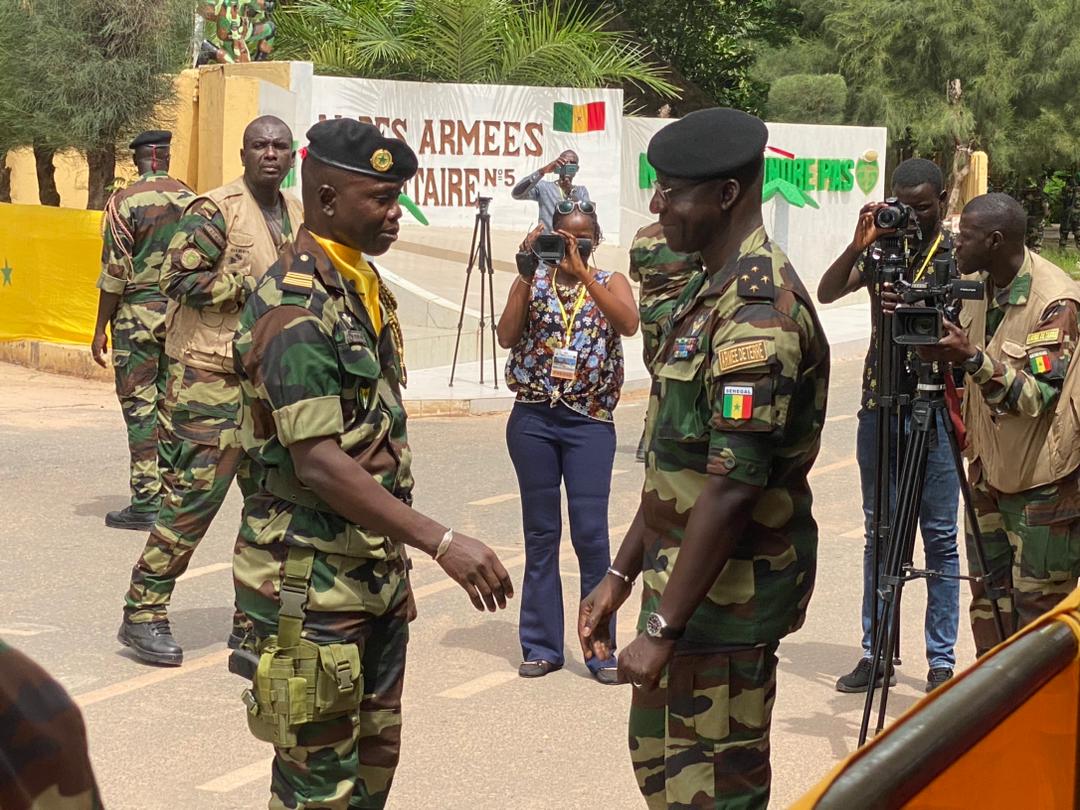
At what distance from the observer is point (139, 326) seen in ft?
28.9

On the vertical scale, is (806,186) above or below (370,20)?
below

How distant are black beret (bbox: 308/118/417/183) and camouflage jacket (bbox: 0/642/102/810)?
8.19ft

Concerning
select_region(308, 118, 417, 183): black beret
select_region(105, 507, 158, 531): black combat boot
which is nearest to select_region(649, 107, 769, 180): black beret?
select_region(308, 118, 417, 183): black beret

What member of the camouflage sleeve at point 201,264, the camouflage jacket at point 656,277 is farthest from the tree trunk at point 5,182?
the camouflage jacket at point 656,277

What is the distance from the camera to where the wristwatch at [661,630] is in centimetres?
351

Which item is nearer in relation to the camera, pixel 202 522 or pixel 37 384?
pixel 202 522

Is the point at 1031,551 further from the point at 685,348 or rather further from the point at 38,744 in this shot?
the point at 38,744

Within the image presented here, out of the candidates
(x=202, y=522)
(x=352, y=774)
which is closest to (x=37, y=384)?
(x=202, y=522)

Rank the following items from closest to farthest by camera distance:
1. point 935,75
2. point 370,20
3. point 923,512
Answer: point 923,512 < point 370,20 < point 935,75

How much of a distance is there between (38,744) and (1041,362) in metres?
4.29

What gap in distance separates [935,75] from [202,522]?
28246mm

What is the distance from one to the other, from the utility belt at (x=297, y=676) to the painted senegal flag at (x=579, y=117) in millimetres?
14312

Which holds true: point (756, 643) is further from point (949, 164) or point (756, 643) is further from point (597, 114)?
point (949, 164)

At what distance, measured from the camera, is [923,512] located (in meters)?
6.30
